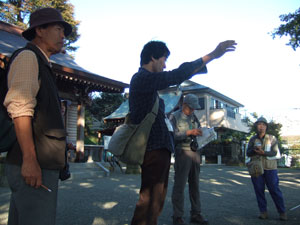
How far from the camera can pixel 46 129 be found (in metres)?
1.76

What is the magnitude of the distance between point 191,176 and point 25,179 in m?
3.07

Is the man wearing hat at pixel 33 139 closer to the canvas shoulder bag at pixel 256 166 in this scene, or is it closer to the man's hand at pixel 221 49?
the man's hand at pixel 221 49

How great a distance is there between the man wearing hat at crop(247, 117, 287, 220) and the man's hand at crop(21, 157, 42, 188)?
3.83m

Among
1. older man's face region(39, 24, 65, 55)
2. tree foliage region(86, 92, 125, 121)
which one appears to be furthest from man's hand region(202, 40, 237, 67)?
tree foliage region(86, 92, 125, 121)

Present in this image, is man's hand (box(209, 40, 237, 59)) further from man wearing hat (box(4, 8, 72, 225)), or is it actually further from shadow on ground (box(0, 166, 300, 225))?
shadow on ground (box(0, 166, 300, 225))

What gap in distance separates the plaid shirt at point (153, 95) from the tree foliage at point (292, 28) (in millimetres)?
14609

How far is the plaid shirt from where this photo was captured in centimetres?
226

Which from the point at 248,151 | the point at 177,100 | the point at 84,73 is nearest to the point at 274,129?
the point at 177,100

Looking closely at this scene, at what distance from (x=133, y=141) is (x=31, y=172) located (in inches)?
36.9

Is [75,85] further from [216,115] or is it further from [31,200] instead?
[216,115]

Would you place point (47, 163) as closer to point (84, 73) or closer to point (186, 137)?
point (186, 137)

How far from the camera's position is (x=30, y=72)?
1.74 m

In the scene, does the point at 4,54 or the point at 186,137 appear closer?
the point at 186,137

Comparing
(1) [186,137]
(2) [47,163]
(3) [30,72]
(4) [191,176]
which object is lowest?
(4) [191,176]
